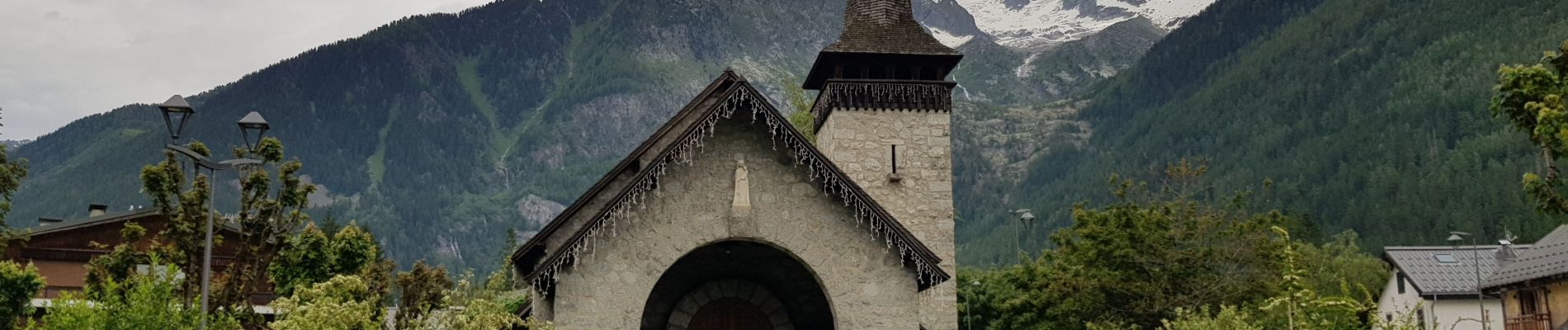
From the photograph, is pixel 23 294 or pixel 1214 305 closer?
pixel 23 294

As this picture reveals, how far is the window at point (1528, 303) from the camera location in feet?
141

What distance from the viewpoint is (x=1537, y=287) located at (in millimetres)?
42344

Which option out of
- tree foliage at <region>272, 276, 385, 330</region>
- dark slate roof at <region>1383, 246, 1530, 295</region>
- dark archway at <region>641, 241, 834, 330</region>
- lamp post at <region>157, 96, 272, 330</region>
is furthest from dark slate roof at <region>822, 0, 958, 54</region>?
dark slate roof at <region>1383, 246, 1530, 295</region>

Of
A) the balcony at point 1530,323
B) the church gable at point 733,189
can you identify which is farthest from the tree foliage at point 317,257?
the balcony at point 1530,323

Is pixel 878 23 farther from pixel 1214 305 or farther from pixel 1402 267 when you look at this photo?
pixel 1402 267

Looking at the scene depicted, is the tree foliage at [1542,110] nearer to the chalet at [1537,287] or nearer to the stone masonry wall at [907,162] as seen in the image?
the stone masonry wall at [907,162]

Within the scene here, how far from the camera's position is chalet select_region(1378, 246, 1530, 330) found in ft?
181

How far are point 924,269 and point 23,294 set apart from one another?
16712mm

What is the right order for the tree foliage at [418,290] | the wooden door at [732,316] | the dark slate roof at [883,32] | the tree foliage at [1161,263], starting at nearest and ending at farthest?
the tree foliage at [418,290] → the wooden door at [732,316] → the dark slate roof at [883,32] → the tree foliage at [1161,263]

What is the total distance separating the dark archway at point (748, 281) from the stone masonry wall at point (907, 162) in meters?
9.55

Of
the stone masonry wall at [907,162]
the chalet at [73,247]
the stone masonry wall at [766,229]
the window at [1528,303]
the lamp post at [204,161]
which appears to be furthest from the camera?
the window at [1528,303]

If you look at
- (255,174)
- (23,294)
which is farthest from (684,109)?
(23,294)

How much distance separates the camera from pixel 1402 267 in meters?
59.1

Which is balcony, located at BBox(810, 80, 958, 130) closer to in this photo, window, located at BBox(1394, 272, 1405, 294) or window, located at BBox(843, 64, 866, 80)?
window, located at BBox(843, 64, 866, 80)
